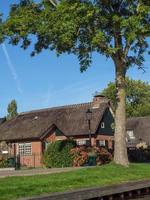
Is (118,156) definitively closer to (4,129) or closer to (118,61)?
(118,61)

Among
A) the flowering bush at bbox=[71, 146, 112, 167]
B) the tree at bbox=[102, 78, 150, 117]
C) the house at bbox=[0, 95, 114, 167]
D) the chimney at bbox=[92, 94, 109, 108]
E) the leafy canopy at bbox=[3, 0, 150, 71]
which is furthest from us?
the tree at bbox=[102, 78, 150, 117]

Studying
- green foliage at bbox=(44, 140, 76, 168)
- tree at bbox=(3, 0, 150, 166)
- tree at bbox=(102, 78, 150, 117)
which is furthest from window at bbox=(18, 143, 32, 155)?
tree at bbox=(102, 78, 150, 117)

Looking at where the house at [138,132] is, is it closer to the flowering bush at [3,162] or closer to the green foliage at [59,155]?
the flowering bush at [3,162]

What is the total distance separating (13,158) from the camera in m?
49.0

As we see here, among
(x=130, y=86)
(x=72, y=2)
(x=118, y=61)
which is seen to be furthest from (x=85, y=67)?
(x=130, y=86)

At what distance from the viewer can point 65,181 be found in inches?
880

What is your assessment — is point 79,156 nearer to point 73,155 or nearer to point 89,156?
point 73,155

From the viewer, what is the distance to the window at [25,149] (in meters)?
57.9

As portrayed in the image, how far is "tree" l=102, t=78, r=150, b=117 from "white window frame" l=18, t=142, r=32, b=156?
171ft

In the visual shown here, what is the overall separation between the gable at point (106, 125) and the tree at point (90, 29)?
90.2ft

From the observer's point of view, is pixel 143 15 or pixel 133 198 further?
pixel 143 15

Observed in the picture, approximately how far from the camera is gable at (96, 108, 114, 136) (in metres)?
61.8

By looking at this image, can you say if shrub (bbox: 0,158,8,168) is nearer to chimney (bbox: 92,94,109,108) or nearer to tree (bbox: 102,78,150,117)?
chimney (bbox: 92,94,109,108)

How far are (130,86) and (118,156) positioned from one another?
80427mm
